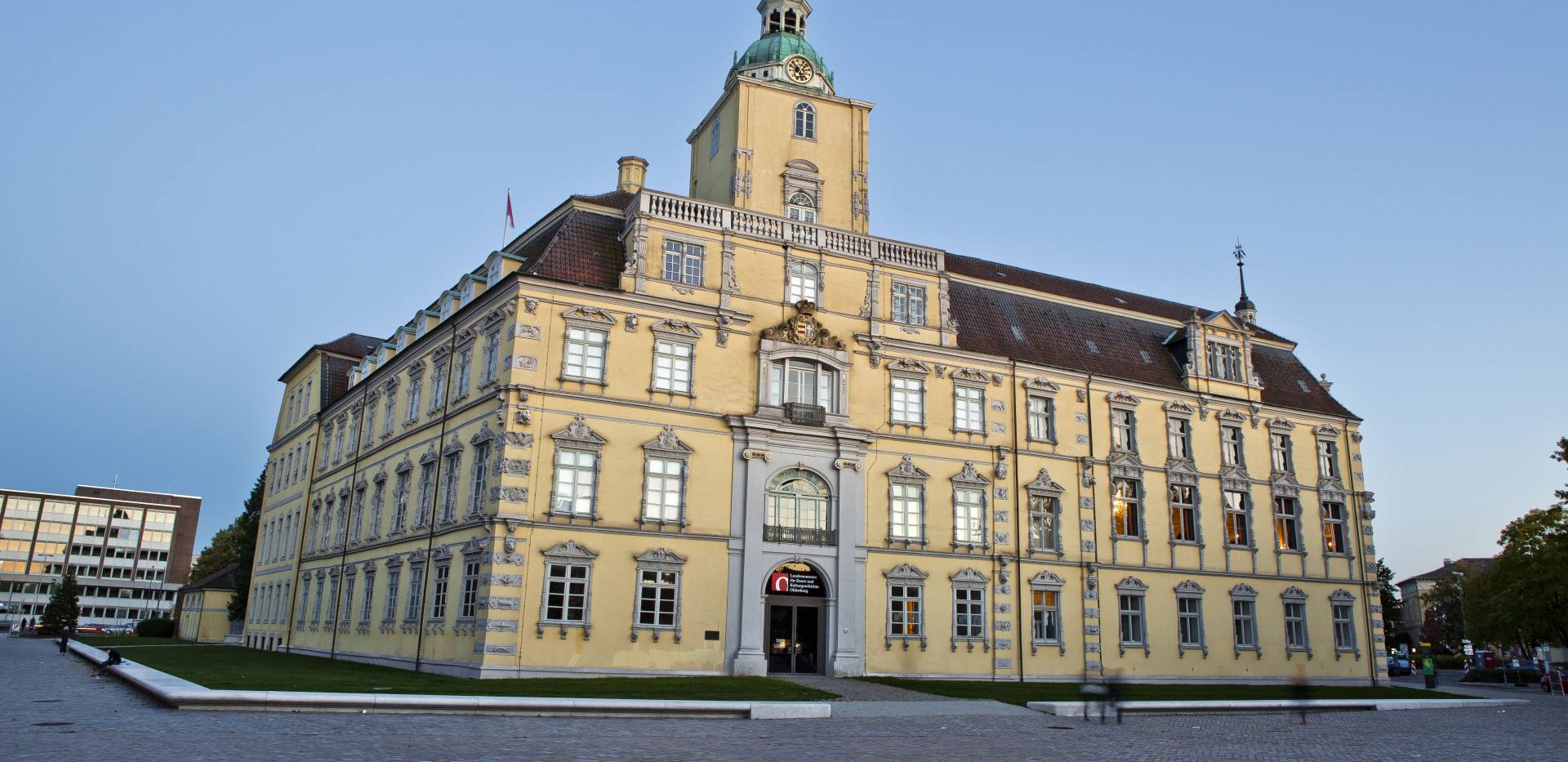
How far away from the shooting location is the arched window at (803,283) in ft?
128

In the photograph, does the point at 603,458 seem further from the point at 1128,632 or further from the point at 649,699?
the point at 1128,632

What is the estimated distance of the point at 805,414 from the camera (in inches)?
1484

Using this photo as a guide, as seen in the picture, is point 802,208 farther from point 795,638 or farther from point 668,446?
point 795,638

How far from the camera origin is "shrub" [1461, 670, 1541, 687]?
5600 centimetres

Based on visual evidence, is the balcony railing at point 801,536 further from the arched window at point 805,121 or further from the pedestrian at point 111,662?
the pedestrian at point 111,662

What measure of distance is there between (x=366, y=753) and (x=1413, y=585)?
663 feet

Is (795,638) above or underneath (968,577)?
underneath

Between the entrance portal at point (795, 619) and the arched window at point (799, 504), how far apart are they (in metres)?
1.22

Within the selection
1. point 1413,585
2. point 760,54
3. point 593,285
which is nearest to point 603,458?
point 593,285

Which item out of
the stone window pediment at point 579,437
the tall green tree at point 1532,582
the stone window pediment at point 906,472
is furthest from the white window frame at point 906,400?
the tall green tree at point 1532,582

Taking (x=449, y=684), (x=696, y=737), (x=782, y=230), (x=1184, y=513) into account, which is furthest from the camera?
(x=1184, y=513)

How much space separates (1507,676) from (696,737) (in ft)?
182

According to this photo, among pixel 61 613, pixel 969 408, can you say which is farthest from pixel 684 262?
pixel 61 613

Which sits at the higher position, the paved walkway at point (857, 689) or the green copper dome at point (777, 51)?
the green copper dome at point (777, 51)
